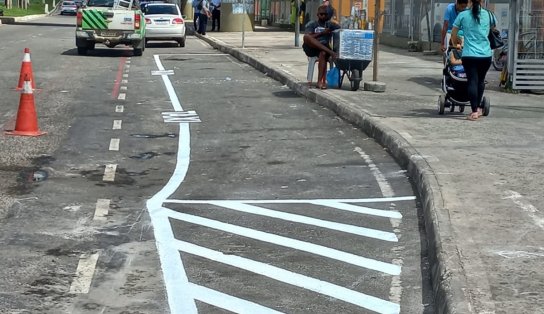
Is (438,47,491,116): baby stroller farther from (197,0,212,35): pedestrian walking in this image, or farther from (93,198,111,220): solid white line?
(197,0,212,35): pedestrian walking

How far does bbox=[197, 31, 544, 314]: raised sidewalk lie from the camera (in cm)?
573

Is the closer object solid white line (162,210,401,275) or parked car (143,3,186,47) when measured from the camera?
solid white line (162,210,401,275)

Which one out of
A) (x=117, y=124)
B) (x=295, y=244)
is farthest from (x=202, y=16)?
(x=295, y=244)

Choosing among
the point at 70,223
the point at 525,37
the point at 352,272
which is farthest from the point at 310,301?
the point at 525,37

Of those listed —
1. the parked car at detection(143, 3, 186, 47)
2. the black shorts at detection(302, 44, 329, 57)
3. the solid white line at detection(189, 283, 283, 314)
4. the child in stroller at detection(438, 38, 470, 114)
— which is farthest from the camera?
the parked car at detection(143, 3, 186, 47)

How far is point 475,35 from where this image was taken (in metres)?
12.7

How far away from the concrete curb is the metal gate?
3570mm

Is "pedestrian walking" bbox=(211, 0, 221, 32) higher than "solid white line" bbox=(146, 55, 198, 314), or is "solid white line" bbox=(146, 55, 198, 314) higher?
"pedestrian walking" bbox=(211, 0, 221, 32)

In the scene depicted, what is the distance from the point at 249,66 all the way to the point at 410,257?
18.3 m

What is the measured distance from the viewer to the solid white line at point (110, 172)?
9.95 m

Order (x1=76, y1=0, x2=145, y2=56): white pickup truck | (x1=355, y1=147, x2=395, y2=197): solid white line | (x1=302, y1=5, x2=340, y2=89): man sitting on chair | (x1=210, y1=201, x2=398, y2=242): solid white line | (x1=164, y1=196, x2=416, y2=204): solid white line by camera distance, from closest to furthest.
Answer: (x1=210, y1=201, x2=398, y2=242): solid white line
(x1=164, y1=196, x2=416, y2=204): solid white line
(x1=355, y1=147, x2=395, y2=197): solid white line
(x1=302, y1=5, x2=340, y2=89): man sitting on chair
(x1=76, y1=0, x2=145, y2=56): white pickup truck

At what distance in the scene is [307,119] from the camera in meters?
14.4

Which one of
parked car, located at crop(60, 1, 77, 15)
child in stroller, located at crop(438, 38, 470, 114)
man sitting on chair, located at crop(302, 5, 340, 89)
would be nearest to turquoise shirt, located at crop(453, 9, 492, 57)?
child in stroller, located at crop(438, 38, 470, 114)

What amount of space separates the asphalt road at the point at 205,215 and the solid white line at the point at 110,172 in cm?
1
